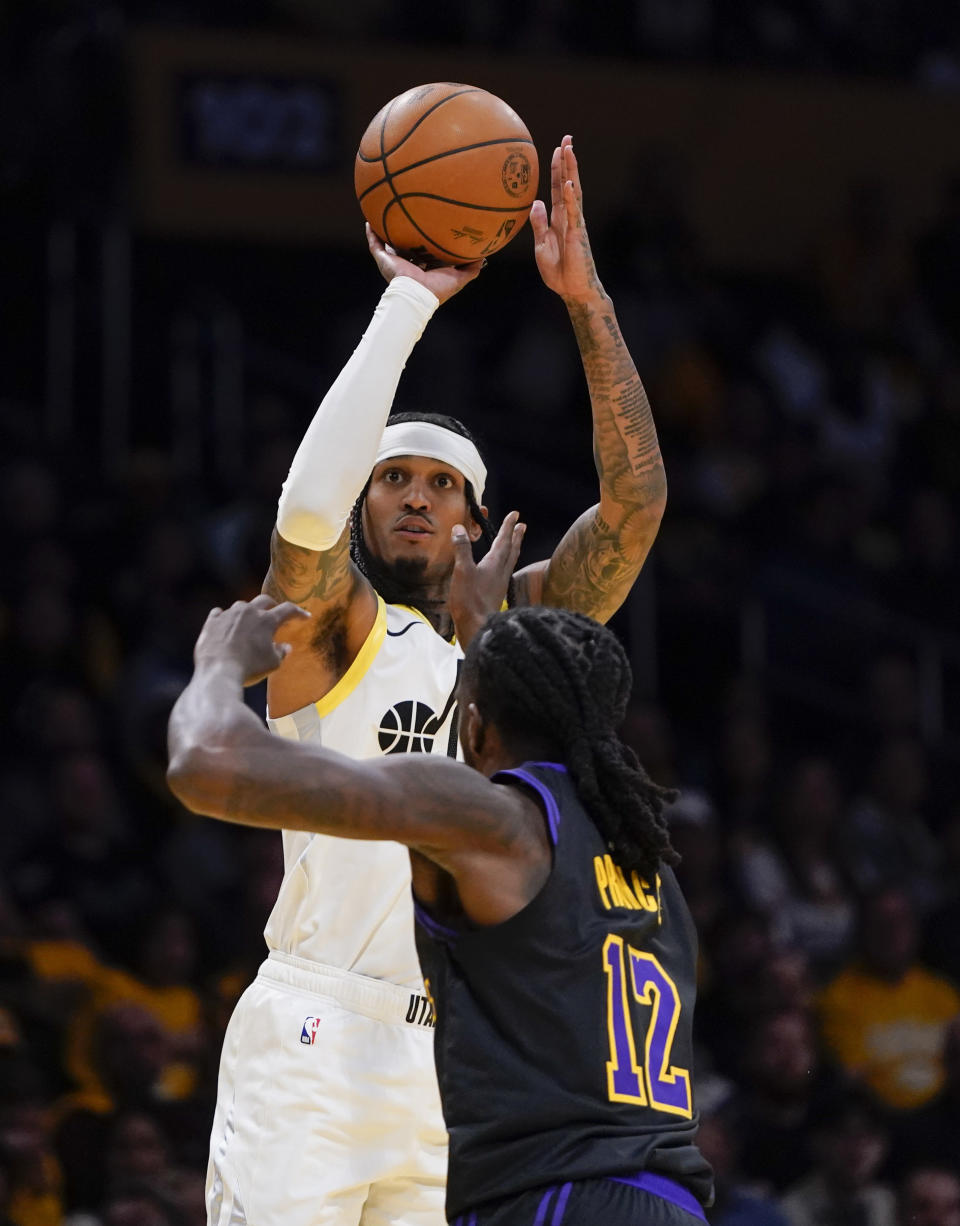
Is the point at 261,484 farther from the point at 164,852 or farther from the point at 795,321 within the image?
the point at 795,321

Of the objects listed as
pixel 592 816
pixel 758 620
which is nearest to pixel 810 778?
pixel 758 620

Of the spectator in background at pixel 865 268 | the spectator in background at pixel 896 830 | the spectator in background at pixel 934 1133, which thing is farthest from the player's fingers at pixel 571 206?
the spectator in background at pixel 865 268

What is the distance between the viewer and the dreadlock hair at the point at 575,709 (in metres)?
3.19

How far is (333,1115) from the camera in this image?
12.4ft

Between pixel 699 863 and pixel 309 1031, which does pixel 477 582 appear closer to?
pixel 309 1031

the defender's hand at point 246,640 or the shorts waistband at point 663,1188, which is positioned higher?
the defender's hand at point 246,640

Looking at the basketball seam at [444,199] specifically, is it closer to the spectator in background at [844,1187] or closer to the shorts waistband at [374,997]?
the shorts waistband at [374,997]

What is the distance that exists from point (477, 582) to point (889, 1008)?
184 inches

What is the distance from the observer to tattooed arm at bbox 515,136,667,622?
14.4 feet

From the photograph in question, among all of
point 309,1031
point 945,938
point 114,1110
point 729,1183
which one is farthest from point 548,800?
point 945,938

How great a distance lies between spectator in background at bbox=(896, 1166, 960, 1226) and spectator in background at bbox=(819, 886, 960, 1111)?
81 cm

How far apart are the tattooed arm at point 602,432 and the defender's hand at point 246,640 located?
1302 millimetres

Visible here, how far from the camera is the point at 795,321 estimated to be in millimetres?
11555

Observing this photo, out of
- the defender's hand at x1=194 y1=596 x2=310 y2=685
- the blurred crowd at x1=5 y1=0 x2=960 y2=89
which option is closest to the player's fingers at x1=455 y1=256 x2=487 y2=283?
the defender's hand at x1=194 y1=596 x2=310 y2=685
